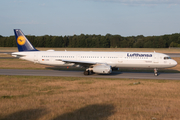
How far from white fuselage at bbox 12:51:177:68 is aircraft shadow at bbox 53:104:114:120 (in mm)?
15969

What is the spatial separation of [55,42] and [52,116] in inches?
4742

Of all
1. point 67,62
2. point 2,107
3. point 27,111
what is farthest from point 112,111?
point 67,62

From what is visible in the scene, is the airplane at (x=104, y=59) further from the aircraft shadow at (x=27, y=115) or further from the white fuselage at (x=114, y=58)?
the aircraft shadow at (x=27, y=115)

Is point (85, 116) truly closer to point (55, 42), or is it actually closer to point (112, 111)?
point (112, 111)

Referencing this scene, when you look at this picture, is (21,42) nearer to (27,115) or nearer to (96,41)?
(27,115)

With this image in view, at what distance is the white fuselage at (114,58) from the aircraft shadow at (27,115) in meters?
16.2

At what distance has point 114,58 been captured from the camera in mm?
29812

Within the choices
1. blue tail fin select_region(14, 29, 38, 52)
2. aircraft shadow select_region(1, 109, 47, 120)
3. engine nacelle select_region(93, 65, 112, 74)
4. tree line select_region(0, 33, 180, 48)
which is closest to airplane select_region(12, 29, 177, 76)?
engine nacelle select_region(93, 65, 112, 74)

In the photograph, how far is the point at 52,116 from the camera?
1087cm

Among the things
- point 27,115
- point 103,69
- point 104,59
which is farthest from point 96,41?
point 27,115

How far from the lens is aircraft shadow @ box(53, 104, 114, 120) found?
10797mm

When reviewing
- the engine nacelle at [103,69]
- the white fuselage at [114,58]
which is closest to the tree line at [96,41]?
the white fuselage at [114,58]

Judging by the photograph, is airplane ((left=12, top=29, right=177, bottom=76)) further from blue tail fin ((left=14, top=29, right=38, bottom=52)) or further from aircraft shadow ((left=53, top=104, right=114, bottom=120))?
aircraft shadow ((left=53, top=104, right=114, bottom=120))

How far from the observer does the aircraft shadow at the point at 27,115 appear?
1060 centimetres
